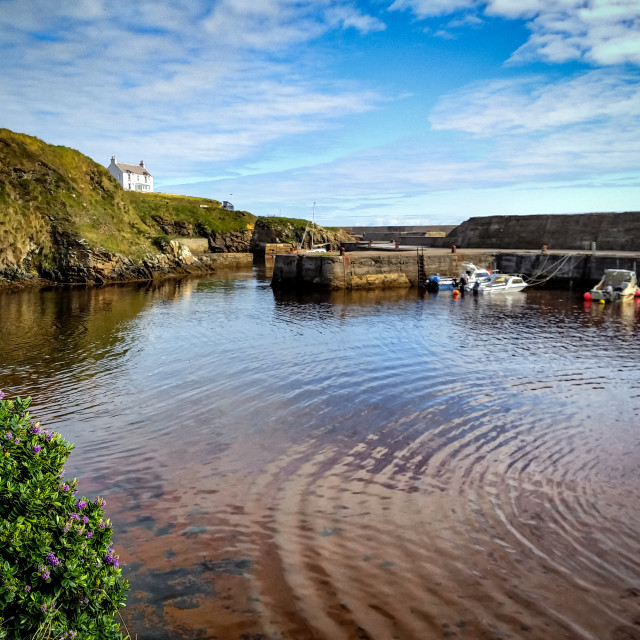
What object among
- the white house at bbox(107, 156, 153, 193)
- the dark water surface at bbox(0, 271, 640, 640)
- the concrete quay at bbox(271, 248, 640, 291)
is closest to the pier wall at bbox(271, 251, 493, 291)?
the concrete quay at bbox(271, 248, 640, 291)

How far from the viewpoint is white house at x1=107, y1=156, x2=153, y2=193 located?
345 ft

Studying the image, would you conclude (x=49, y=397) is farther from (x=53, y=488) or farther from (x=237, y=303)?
(x=237, y=303)

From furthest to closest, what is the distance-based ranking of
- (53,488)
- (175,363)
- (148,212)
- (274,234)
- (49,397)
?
(274,234)
(148,212)
(175,363)
(49,397)
(53,488)

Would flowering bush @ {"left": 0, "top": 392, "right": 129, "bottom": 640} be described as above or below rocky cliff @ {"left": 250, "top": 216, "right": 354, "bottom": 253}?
below

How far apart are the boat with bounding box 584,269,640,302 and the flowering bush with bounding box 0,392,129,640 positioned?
36.6 m

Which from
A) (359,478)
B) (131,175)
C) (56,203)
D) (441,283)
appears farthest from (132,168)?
(359,478)

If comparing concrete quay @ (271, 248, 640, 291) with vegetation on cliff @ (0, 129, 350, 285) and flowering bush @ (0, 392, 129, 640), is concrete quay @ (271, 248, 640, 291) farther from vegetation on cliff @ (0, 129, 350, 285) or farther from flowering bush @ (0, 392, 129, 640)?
flowering bush @ (0, 392, 129, 640)

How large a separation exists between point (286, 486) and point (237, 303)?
27828 mm

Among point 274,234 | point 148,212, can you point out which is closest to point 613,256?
point 274,234

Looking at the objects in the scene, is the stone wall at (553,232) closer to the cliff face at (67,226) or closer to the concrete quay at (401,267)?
the concrete quay at (401,267)

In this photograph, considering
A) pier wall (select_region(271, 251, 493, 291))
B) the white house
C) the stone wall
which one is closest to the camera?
pier wall (select_region(271, 251, 493, 291))

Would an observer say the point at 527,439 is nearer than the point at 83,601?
No

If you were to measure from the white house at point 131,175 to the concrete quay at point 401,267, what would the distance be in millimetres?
73366

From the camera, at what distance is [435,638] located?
17.5 ft
